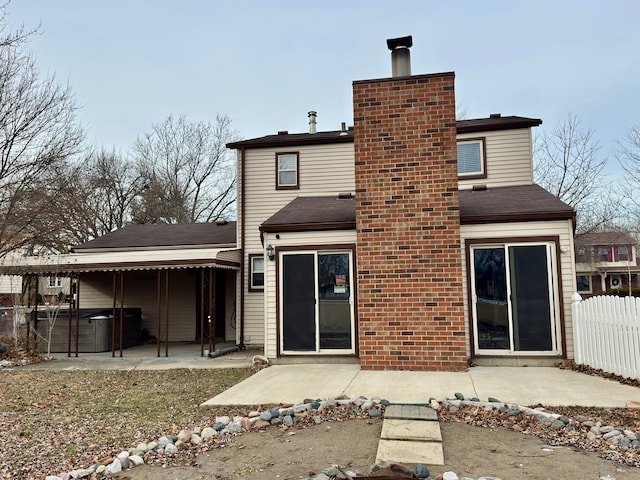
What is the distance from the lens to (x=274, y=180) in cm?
1286

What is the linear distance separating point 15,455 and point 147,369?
5.04 meters

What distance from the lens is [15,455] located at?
4441 mm

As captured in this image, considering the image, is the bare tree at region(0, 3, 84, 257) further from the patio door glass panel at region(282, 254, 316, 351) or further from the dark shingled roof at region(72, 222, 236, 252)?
the patio door glass panel at region(282, 254, 316, 351)

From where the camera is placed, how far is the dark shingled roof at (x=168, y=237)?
14477 millimetres

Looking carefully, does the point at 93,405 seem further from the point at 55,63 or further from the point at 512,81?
the point at 512,81

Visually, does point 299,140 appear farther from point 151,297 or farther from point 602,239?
point 602,239

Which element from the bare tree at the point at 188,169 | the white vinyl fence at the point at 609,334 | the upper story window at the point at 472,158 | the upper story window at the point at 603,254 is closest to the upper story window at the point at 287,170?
the upper story window at the point at 472,158

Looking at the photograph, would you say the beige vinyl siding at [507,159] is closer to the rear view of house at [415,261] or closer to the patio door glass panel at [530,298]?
the rear view of house at [415,261]

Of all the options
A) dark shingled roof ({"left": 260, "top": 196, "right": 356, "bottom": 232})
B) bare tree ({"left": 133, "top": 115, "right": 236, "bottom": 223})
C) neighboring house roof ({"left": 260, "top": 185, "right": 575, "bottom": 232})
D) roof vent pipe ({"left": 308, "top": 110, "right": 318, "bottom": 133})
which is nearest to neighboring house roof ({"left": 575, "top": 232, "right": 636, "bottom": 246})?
neighboring house roof ({"left": 260, "top": 185, "right": 575, "bottom": 232})

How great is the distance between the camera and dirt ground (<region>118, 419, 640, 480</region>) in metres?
3.49

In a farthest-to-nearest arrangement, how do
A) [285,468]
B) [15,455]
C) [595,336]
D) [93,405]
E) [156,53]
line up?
[156,53] < [595,336] < [93,405] < [15,455] < [285,468]

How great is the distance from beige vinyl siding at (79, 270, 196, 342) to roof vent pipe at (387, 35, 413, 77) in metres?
9.17

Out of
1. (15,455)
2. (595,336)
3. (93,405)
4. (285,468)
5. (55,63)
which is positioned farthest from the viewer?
(55,63)

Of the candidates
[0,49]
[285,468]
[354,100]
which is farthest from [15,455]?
[0,49]
